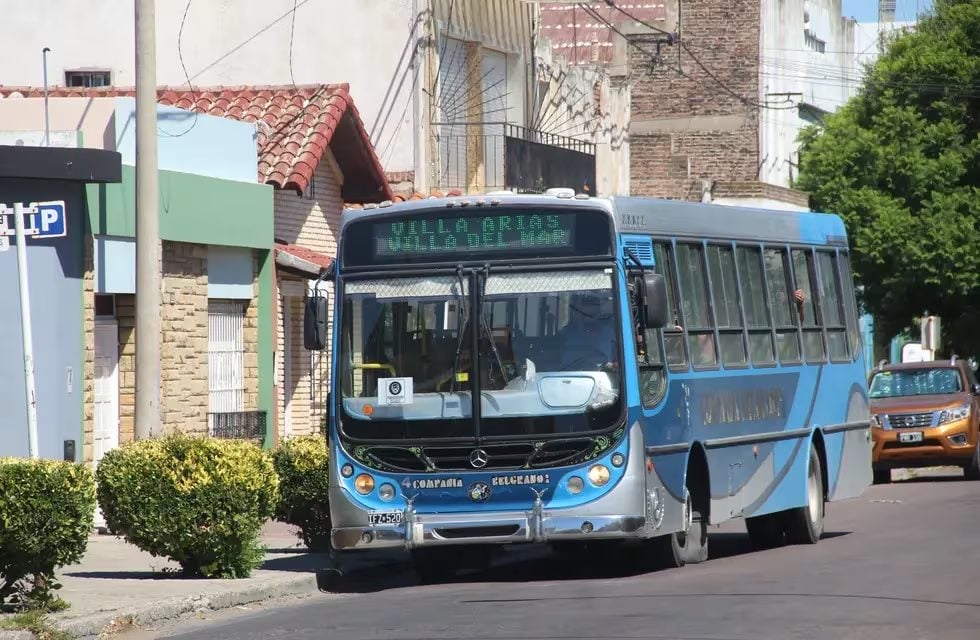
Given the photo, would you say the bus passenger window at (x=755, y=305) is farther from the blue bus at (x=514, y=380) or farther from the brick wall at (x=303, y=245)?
the brick wall at (x=303, y=245)

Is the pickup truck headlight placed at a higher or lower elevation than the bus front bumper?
lower

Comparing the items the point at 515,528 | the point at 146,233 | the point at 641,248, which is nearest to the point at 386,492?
the point at 515,528

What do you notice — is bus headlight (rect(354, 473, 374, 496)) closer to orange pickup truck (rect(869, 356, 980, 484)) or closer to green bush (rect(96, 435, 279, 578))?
green bush (rect(96, 435, 279, 578))

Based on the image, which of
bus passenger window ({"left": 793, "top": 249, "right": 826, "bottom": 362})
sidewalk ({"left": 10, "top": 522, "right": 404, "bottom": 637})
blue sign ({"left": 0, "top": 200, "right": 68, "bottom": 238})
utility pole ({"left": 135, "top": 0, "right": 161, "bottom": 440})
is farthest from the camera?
bus passenger window ({"left": 793, "top": 249, "right": 826, "bottom": 362})

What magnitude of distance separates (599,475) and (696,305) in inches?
93.8

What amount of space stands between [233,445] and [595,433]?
2.78 metres

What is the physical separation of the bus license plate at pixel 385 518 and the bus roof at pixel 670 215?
227 centimetres

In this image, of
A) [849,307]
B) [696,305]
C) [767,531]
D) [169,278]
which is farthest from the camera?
[169,278]

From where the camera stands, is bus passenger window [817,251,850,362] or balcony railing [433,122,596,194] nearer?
bus passenger window [817,251,850,362]

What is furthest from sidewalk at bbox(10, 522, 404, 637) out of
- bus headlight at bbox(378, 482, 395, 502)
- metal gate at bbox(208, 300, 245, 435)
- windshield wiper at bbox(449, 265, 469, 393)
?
metal gate at bbox(208, 300, 245, 435)

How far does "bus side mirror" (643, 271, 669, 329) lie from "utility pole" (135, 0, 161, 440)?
216 inches

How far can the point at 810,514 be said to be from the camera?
1881cm

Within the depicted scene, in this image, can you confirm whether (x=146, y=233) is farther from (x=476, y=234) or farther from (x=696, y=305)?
(x=696, y=305)

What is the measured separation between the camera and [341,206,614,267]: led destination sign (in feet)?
49.7
